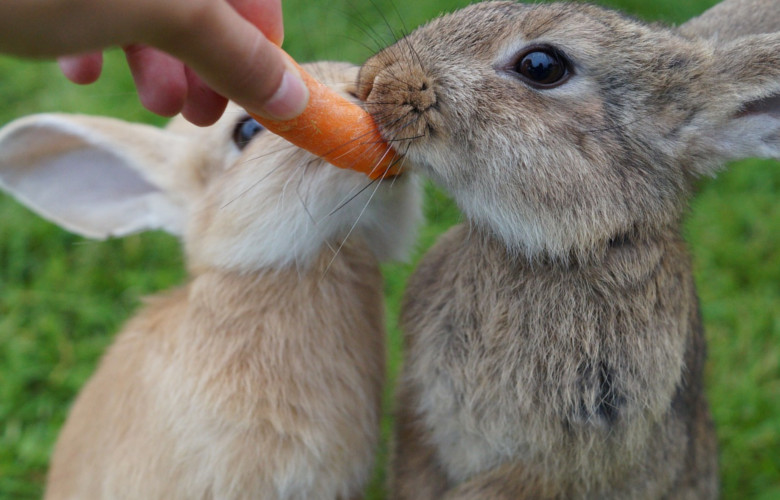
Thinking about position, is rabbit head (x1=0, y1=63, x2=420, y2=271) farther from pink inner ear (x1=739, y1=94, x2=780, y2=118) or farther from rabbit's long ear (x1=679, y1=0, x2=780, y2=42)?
rabbit's long ear (x1=679, y1=0, x2=780, y2=42)

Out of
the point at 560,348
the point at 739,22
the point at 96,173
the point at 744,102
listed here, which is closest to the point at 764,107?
the point at 744,102

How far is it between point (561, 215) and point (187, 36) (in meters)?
1.33

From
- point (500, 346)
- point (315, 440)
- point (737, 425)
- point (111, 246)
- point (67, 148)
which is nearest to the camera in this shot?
point (500, 346)

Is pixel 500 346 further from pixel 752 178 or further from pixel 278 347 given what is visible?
pixel 752 178

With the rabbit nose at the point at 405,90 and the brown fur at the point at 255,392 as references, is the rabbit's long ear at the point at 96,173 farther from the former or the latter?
the rabbit nose at the point at 405,90

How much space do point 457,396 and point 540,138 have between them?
958 millimetres

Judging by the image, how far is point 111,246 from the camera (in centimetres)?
503

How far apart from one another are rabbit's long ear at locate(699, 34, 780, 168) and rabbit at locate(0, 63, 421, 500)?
1.01 metres

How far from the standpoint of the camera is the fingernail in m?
2.04

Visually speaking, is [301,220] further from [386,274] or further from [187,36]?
[187,36]

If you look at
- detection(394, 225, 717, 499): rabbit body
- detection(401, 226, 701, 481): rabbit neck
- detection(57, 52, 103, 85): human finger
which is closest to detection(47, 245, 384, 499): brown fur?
detection(394, 225, 717, 499): rabbit body

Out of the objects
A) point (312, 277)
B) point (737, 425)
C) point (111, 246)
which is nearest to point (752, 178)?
point (737, 425)

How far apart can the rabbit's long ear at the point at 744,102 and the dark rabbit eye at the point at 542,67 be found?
0.48m

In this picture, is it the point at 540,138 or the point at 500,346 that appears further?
the point at 500,346
